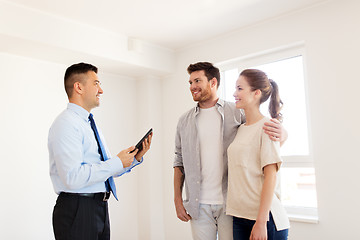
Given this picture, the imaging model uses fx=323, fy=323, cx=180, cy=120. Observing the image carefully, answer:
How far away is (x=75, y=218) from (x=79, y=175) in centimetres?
22

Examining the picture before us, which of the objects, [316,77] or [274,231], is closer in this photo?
[274,231]

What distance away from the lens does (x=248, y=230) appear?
5.39 feet

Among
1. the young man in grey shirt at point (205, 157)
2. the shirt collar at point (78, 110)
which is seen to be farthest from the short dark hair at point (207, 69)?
the shirt collar at point (78, 110)

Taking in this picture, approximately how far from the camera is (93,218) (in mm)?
1635

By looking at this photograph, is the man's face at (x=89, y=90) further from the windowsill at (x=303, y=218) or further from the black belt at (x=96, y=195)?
the windowsill at (x=303, y=218)

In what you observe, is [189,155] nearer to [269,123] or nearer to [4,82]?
[269,123]

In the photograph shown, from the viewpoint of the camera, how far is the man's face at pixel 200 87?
2074 millimetres

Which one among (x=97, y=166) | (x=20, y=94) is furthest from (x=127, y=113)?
(x=97, y=166)

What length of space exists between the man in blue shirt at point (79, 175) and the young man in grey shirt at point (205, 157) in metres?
0.42

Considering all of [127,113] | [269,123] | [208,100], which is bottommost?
[269,123]

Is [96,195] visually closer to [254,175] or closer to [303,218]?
[254,175]

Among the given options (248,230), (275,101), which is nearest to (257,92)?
(275,101)

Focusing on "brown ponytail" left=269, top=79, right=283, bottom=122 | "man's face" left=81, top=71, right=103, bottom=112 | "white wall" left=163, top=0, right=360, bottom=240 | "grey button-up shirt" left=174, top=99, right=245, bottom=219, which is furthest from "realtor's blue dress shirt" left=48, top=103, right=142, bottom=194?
"white wall" left=163, top=0, right=360, bottom=240

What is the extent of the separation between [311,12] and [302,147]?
122cm
